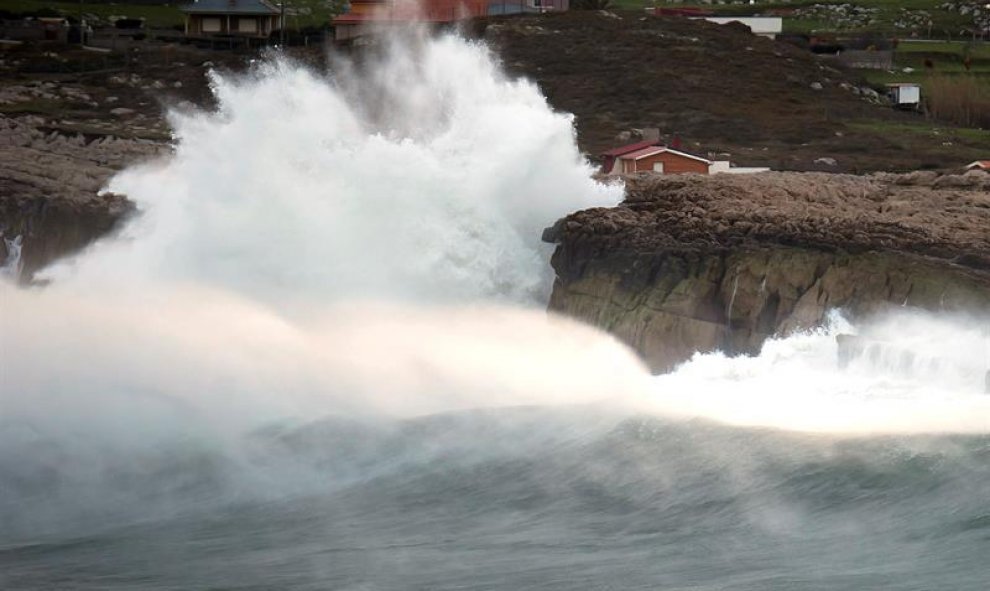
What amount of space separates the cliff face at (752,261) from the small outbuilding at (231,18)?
46464mm

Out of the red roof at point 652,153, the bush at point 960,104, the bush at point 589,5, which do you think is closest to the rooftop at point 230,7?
the bush at point 589,5

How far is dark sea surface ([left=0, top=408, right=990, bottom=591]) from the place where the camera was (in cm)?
2003

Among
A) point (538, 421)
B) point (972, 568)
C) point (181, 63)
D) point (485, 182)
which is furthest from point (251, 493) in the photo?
point (181, 63)

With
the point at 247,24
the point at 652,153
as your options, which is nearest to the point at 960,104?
the point at 652,153

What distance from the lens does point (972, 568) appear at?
63.3 ft

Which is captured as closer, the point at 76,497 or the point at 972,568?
the point at 972,568

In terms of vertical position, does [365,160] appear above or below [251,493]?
above

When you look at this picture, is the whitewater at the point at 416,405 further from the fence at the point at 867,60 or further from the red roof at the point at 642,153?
the fence at the point at 867,60

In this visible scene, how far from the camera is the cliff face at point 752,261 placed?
2739 cm

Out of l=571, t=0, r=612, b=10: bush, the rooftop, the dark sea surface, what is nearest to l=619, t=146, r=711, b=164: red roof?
the dark sea surface

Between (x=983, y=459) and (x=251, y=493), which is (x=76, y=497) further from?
(x=983, y=459)

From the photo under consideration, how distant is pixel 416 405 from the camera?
27734 mm

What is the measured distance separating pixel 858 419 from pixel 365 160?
482 inches

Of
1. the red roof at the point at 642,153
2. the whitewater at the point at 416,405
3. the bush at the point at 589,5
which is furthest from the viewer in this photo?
the bush at the point at 589,5
